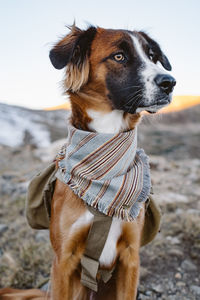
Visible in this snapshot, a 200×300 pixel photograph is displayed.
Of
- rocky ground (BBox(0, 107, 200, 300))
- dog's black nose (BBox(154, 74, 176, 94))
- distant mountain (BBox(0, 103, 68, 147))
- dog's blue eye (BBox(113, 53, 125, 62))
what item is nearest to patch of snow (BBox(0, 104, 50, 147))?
distant mountain (BBox(0, 103, 68, 147))

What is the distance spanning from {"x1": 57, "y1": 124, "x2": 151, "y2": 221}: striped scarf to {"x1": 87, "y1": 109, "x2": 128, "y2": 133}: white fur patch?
0.13 meters

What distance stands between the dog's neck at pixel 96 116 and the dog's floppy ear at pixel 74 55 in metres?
0.14

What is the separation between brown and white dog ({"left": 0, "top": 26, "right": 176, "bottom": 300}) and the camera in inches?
88.3

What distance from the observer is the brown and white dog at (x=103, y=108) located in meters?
2.24

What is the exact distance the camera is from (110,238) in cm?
227

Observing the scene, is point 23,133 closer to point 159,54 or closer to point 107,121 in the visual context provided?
point 159,54

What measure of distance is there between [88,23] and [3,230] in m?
3.42

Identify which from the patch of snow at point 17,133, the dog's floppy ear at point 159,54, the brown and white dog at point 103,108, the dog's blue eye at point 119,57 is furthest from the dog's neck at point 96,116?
the patch of snow at point 17,133

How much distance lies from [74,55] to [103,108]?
0.51 meters

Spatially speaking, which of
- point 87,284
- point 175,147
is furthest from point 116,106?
point 175,147

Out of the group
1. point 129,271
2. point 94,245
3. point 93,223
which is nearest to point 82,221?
point 93,223

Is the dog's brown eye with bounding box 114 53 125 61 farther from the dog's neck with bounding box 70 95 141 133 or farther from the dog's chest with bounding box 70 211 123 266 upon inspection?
the dog's chest with bounding box 70 211 123 266

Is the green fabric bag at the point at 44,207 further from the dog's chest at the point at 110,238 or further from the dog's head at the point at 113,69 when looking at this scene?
the dog's head at the point at 113,69

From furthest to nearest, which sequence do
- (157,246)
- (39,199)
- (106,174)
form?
(157,246), (39,199), (106,174)
